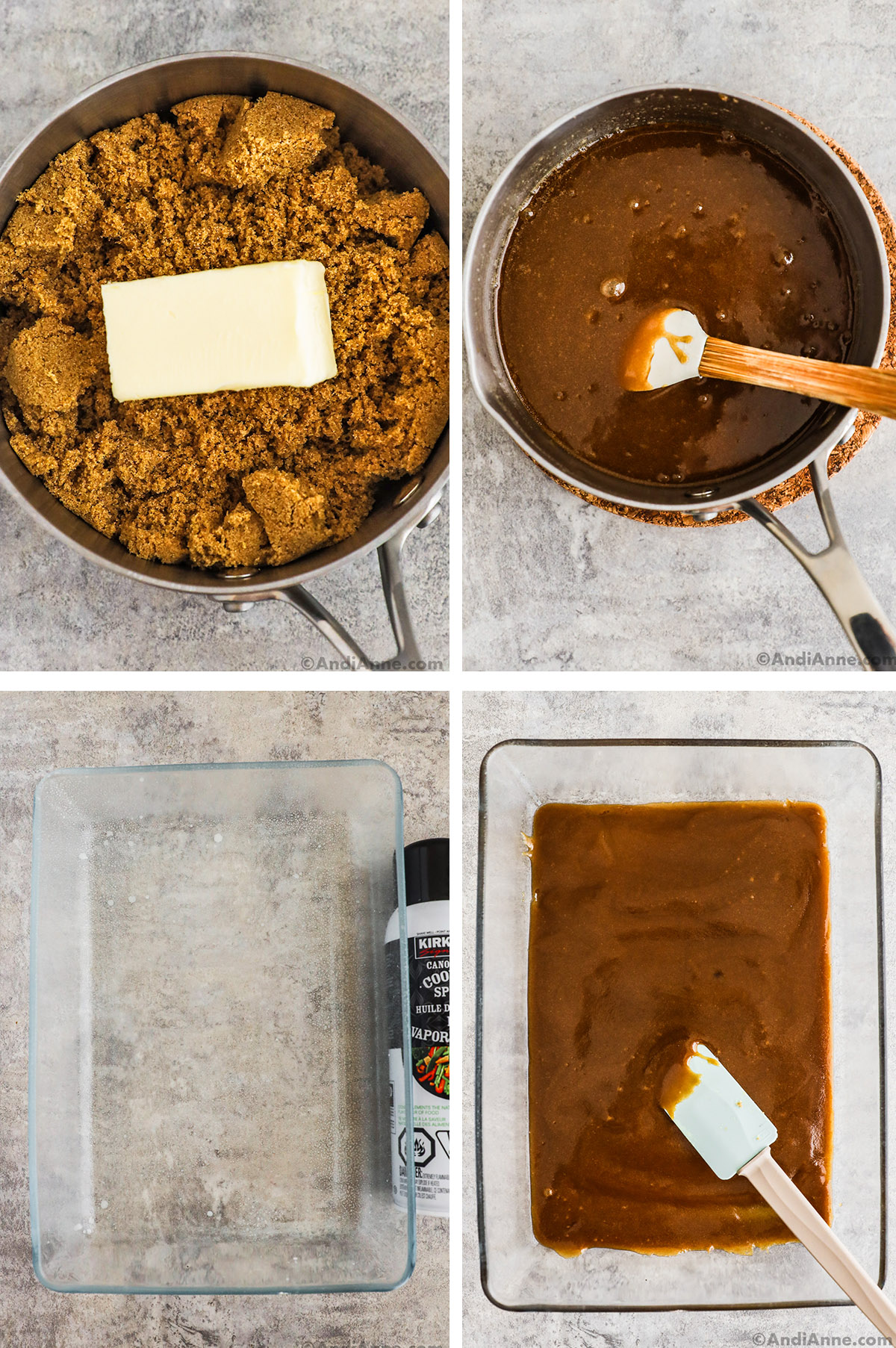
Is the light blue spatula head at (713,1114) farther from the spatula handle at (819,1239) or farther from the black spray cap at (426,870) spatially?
the black spray cap at (426,870)

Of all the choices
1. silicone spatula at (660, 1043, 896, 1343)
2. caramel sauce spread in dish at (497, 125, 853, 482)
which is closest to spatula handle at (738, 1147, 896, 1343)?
silicone spatula at (660, 1043, 896, 1343)

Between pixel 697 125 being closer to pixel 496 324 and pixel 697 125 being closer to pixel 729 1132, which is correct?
pixel 496 324

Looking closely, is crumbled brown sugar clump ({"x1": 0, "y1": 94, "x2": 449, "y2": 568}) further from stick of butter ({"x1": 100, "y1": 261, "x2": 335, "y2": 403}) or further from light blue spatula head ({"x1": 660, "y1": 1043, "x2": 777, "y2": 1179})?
light blue spatula head ({"x1": 660, "y1": 1043, "x2": 777, "y2": 1179})

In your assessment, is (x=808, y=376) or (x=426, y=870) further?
(x=426, y=870)

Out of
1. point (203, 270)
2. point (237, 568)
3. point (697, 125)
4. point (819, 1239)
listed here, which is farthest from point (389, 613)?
point (819, 1239)

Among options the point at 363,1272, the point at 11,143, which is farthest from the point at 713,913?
the point at 11,143

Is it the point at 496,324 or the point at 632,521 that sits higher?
the point at 496,324

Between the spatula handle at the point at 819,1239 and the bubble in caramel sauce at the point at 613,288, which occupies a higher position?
the bubble in caramel sauce at the point at 613,288

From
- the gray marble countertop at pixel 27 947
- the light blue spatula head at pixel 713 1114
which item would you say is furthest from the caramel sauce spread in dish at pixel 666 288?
the light blue spatula head at pixel 713 1114
